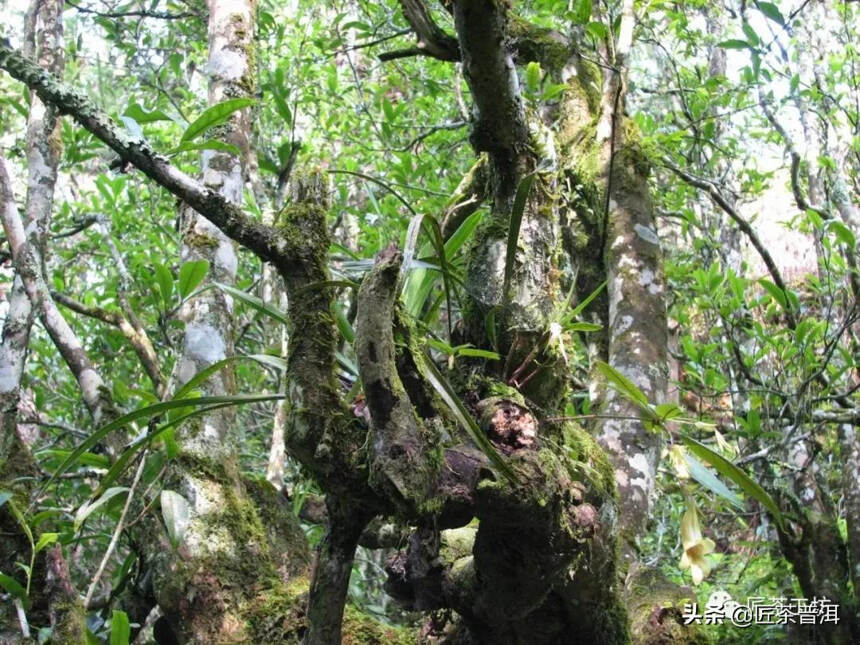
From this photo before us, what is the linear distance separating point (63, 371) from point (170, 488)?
418cm

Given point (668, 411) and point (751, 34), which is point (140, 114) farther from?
point (751, 34)

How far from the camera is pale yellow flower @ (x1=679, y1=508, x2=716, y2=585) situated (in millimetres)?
1405

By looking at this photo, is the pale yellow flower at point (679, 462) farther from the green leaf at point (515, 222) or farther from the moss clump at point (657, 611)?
the moss clump at point (657, 611)

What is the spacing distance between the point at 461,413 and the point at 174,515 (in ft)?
2.67

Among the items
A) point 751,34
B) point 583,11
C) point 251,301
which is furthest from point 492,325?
point 751,34

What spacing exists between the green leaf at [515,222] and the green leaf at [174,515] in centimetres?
87

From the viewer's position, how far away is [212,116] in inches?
65.4

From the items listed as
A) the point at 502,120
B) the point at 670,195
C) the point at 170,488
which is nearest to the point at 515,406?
the point at 502,120

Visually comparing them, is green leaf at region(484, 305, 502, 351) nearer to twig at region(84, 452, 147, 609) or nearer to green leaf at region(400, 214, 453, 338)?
green leaf at region(400, 214, 453, 338)

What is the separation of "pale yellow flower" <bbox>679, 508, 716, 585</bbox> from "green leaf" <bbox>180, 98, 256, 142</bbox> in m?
1.21

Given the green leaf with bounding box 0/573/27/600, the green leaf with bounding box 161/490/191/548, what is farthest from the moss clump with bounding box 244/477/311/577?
the green leaf with bounding box 0/573/27/600

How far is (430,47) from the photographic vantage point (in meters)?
2.55

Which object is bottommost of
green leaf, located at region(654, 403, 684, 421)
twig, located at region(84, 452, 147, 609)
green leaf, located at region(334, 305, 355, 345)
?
twig, located at region(84, 452, 147, 609)

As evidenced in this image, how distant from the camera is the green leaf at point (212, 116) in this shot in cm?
160
